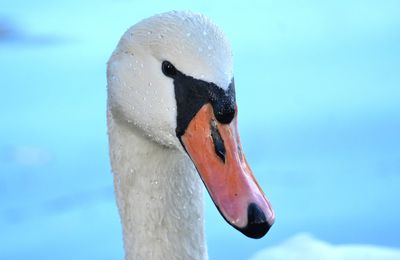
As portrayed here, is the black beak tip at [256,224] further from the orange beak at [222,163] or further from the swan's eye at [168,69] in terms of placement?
the swan's eye at [168,69]

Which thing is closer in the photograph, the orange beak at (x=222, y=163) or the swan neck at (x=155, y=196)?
the orange beak at (x=222, y=163)

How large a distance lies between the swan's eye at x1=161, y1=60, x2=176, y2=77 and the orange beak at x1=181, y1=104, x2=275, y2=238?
0.27 feet

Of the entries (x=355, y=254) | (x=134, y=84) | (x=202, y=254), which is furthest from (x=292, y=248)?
(x=134, y=84)

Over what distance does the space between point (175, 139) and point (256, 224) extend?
0.78ft

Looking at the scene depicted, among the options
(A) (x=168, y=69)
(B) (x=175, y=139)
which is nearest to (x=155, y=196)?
(B) (x=175, y=139)

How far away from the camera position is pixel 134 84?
2293 millimetres

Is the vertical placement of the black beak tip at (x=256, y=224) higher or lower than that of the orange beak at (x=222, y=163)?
lower

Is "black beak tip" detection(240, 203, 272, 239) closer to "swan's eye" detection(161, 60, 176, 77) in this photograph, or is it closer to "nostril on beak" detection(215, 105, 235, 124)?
"nostril on beak" detection(215, 105, 235, 124)

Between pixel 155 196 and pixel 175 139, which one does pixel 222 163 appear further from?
pixel 155 196

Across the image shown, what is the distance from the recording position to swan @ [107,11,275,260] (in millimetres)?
2146

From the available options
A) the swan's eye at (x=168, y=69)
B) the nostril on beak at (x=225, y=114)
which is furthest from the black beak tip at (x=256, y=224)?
the swan's eye at (x=168, y=69)

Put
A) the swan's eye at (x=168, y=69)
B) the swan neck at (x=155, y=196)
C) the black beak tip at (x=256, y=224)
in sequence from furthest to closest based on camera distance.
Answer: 1. the swan neck at (x=155, y=196)
2. the swan's eye at (x=168, y=69)
3. the black beak tip at (x=256, y=224)

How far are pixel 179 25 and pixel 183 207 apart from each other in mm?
370

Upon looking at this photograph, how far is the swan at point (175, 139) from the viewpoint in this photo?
84.5 inches
